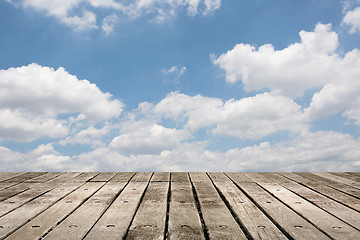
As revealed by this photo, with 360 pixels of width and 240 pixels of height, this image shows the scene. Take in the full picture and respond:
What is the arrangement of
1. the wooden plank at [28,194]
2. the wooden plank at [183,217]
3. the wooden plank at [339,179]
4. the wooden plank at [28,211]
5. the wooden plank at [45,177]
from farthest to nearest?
the wooden plank at [45,177]
the wooden plank at [339,179]
the wooden plank at [28,194]
the wooden plank at [28,211]
the wooden plank at [183,217]

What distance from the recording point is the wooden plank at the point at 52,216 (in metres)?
1.60

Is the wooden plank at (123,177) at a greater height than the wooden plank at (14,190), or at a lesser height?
greater

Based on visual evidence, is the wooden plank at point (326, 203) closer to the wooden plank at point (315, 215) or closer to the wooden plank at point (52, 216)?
the wooden plank at point (315, 215)

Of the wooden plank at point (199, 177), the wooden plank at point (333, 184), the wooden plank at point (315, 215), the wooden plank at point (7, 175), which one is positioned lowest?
the wooden plank at point (315, 215)

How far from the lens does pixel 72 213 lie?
1.98 metres

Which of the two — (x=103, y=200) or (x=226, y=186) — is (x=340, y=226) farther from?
(x=103, y=200)

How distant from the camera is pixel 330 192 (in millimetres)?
2768

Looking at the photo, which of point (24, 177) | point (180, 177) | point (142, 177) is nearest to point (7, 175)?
point (24, 177)

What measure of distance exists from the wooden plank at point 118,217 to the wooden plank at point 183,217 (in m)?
0.28

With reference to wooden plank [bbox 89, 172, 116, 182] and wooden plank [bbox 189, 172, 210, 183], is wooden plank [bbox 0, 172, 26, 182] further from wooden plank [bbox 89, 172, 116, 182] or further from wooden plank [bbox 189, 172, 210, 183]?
wooden plank [bbox 189, 172, 210, 183]

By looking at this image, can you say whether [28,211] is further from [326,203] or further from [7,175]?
[326,203]

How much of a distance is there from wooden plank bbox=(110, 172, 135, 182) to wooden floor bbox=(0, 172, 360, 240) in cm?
1

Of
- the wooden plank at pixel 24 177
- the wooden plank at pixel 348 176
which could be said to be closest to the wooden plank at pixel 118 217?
the wooden plank at pixel 24 177

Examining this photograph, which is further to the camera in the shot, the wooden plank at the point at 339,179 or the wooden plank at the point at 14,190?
the wooden plank at the point at 339,179
